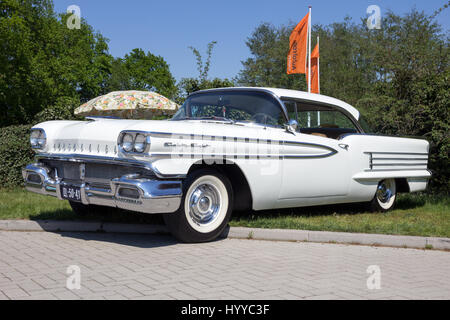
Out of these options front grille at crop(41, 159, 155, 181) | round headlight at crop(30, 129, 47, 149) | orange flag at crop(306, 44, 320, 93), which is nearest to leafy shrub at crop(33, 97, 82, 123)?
round headlight at crop(30, 129, 47, 149)

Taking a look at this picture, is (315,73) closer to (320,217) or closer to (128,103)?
(128,103)

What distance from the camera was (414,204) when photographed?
8555mm

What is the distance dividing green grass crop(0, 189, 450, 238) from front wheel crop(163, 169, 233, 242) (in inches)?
25.6

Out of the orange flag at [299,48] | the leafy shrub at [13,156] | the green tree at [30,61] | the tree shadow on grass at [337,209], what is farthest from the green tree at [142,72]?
the tree shadow on grass at [337,209]

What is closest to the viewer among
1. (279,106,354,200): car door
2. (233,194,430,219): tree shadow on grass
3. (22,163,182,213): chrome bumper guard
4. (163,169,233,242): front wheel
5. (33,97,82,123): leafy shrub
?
(22,163,182,213): chrome bumper guard

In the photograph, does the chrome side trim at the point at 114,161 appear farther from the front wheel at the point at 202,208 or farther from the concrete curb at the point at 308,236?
the concrete curb at the point at 308,236

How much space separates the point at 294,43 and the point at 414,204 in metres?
9.37

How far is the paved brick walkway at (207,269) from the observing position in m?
3.64

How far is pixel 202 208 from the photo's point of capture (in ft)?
17.6

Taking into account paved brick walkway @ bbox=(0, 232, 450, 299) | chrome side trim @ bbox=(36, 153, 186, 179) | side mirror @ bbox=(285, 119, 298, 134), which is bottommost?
paved brick walkway @ bbox=(0, 232, 450, 299)

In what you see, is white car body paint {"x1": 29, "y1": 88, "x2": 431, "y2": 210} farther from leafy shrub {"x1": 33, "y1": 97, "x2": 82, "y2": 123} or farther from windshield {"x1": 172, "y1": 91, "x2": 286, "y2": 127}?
leafy shrub {"x1": 33, "y1": 97, "x2": 82, "y2": 123}

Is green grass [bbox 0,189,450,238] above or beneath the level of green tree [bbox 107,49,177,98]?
beneath

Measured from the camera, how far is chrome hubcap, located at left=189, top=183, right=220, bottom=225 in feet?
17.2
